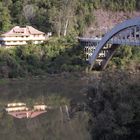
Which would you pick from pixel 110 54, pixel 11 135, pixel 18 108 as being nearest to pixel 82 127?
pixel 11 135

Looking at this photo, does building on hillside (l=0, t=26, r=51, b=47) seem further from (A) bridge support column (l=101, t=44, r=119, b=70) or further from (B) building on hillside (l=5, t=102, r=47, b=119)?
(B) building on hillside (l=5, t=102, r=47, b=119)

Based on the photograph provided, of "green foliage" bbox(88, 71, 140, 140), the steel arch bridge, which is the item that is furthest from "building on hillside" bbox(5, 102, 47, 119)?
the steel arch bridge

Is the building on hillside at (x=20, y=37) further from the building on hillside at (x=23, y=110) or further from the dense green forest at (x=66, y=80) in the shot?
the building on hillside at (x=23, y=110)

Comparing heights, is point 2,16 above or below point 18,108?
above

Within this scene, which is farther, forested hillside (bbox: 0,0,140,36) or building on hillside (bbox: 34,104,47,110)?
forested hillside (bbox: 0,0,140,36)

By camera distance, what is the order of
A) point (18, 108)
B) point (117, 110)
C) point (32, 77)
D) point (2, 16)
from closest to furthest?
1. point (117, 110)
2. point (18, 108)
3. point (32, 77)
4. point (2, 16)

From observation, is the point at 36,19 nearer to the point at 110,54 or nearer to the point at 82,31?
the point at 82,31

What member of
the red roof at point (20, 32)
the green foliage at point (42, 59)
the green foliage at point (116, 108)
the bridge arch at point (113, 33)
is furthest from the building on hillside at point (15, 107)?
the red roof at point (20, 32)

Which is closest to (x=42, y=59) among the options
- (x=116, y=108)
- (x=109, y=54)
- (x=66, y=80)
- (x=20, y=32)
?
(x=20, y=32)
